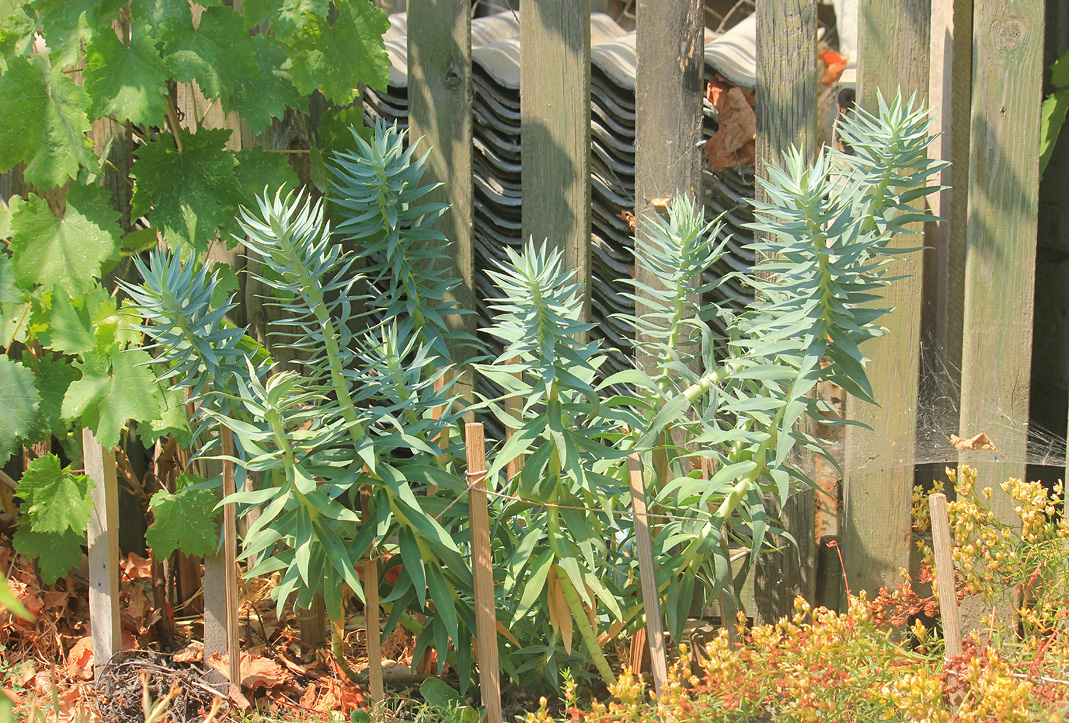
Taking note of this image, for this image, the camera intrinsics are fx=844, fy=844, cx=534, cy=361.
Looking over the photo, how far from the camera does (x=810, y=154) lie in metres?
2.12

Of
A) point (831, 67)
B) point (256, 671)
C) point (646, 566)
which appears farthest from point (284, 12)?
point (831, 67)

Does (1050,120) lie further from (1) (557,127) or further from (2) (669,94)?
(1) (557,127)

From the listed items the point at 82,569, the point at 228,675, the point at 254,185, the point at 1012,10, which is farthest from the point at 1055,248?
Answer: the point at 82,569

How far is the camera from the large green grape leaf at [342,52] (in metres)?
1.99

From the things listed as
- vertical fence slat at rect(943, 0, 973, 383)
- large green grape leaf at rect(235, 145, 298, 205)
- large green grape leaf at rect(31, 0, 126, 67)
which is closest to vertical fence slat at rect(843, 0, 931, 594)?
vertical fence slat at rect(943, 0, 973, 383)

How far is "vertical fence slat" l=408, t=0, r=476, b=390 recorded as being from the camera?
228 cm

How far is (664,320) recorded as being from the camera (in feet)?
7.70

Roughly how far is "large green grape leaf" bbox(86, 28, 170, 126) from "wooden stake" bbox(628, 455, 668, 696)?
4.25 ft

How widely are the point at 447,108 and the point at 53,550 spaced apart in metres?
1.57

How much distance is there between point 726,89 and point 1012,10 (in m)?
0.83

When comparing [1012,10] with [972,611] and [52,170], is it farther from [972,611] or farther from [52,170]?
[52,170]

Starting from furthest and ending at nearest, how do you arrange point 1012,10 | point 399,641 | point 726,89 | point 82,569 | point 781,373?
point 726,89 → point 82,569 → point 399,641 → point 1012,10 → point 781,373

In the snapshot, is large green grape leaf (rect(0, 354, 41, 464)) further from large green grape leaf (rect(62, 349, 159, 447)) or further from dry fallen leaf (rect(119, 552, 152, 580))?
dry fallen leaf (rect(119, 552, 152, 580))

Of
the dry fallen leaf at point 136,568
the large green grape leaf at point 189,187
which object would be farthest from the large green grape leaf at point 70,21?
the dry fallen leaf at point 136,568
